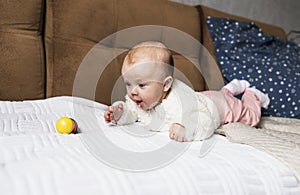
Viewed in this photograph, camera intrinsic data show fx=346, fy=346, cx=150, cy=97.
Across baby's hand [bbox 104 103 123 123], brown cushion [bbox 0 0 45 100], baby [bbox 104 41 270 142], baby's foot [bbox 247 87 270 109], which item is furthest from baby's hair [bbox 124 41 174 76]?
baby's foot [bbox 247 87 270 109]

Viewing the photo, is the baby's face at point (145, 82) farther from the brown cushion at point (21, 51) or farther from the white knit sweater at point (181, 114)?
the brown cushion at point (21, 51)

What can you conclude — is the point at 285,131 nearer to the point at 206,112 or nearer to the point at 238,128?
the point at 238,128

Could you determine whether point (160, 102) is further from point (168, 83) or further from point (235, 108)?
point (235, 108)

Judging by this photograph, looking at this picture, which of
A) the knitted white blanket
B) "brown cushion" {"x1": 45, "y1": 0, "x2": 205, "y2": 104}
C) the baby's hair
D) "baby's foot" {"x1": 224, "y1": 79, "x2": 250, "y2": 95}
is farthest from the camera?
"baby's foot" {"x1": 224, "y1": 79, "x2": 250, "y2": 95}

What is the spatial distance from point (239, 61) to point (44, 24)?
3.12 feet

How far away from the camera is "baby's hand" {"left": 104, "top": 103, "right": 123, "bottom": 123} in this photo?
1.15 metres

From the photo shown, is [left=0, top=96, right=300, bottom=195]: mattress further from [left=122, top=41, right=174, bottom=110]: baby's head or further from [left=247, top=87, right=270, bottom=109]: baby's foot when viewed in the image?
[left=247, top=87, right=270, bottom=109]: baby's foot

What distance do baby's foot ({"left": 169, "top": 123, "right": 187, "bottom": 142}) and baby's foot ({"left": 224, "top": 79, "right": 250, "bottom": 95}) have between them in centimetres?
58

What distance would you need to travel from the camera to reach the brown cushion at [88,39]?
55.1 inches

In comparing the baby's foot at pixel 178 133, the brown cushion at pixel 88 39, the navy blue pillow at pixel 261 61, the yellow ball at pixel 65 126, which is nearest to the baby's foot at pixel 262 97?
the navy blue pillow at pixel 261 61

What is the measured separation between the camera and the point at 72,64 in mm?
1415

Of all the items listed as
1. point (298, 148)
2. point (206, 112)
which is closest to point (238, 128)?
point (206, 112)

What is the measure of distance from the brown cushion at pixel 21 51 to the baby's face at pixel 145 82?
0.41m

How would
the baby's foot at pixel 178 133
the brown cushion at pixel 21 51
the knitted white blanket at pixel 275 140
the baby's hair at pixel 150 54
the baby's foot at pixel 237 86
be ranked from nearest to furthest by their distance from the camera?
the knitted white blanket at pixel 275 140 < the baby's foot at pixel 178 133 < the baby's hair at pixel 150 54 < the brown cushion at pixel 21 51 < the baby's foot at pixel 237 86
